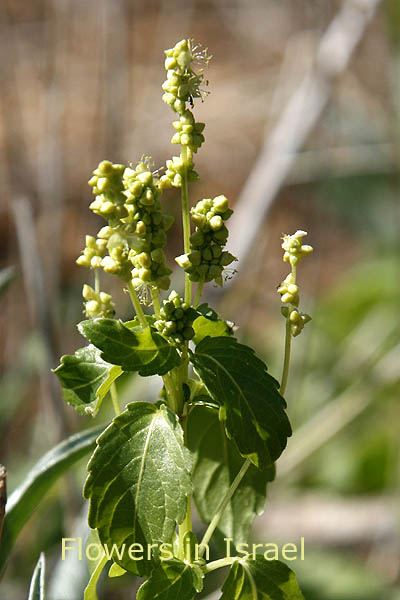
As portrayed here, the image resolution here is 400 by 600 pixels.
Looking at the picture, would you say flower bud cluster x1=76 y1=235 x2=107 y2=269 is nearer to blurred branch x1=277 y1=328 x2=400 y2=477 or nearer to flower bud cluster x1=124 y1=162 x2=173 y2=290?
flower bud cluster x1=124 y1=162 x2=173 y2=290

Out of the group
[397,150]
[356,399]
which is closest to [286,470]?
[356,399]

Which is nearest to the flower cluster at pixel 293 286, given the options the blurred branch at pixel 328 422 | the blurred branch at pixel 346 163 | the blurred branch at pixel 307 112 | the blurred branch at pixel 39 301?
the blurred branch at pixel 39 301

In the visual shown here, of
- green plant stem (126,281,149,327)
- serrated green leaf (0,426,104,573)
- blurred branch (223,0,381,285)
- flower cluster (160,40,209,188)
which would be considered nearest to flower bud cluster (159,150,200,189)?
flower cluster (160,40,209,188)

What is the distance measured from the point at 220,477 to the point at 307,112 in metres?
1.68

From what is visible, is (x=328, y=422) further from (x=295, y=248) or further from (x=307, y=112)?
(x=295, y=248)

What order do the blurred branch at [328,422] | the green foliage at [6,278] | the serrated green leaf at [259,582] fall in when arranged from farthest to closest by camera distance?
1. the blurred branch at [328,422]
2. the green foliage at [6,278]
3. the serrated green leaf at [259,582]

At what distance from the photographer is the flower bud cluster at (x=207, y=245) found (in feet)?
2.31

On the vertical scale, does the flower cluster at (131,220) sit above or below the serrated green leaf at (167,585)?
above

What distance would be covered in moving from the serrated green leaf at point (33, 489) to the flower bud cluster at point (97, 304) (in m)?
0.21

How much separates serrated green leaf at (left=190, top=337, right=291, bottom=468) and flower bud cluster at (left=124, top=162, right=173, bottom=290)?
0.10m

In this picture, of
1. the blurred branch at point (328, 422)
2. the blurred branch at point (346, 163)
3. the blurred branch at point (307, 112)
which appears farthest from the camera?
the blurred branch at point (346, 163)

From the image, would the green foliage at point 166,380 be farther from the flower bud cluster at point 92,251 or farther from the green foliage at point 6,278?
the green foliage at point 6,278

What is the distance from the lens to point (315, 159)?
319cm

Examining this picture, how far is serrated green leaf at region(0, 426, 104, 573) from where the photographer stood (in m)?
0.89
